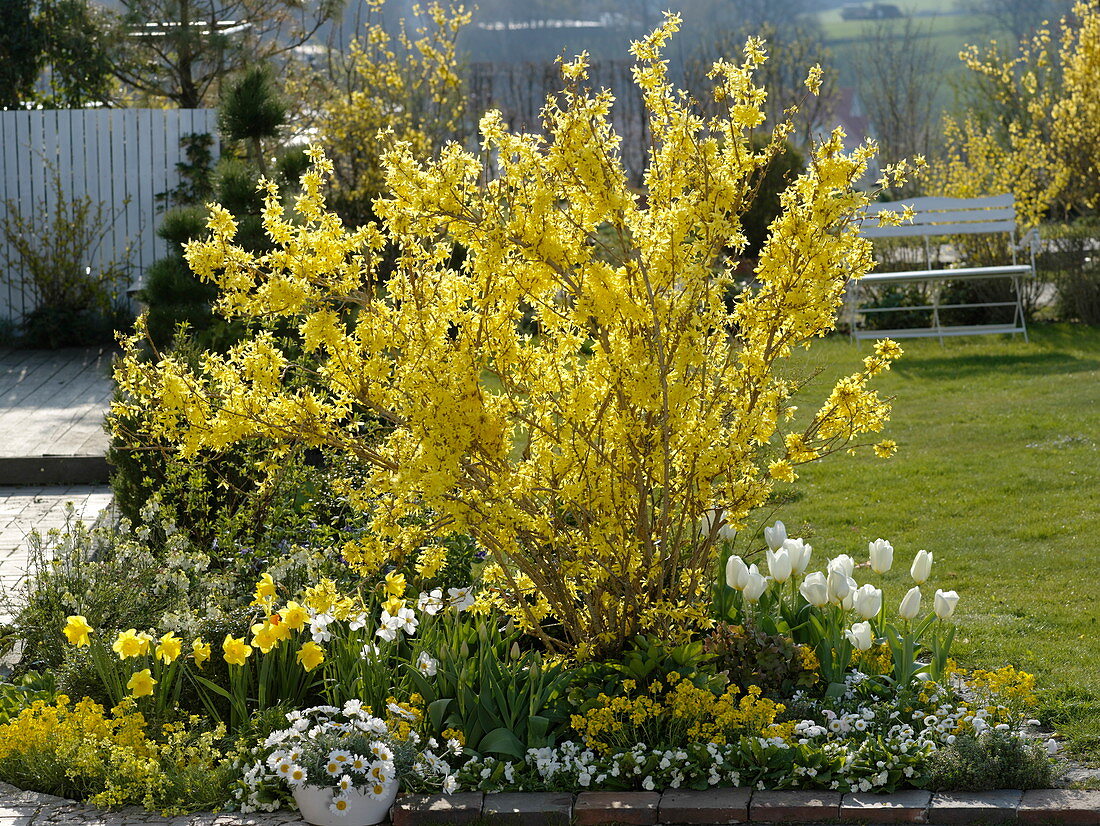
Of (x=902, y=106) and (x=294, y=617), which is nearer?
(x=294, y=617)

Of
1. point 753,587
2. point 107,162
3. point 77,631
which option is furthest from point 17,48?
point 753,587

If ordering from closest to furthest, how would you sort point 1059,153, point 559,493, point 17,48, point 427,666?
point 559,493 < point 427,666 < point 17,48 < point 1059,153

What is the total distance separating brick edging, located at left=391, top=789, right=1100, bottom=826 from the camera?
3137mm

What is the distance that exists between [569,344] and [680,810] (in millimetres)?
1287

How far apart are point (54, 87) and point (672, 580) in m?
11.6

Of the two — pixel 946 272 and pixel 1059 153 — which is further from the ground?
pixel 1059 153

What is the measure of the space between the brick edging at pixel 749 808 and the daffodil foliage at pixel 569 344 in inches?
21.1

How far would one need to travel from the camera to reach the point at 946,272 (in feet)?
34.2

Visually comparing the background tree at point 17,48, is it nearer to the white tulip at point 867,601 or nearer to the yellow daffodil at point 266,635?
the yellow daffodil at point 266,635

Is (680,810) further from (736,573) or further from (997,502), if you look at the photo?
(997,502)

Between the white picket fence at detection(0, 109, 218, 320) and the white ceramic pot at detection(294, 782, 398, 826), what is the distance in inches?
343

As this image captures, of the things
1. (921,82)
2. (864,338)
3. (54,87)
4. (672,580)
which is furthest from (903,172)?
(921,82)

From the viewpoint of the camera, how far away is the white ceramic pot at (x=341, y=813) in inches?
126

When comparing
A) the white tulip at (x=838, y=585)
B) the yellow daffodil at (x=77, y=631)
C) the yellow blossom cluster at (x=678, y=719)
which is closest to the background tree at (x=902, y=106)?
the white tulip at (x=838, y=585)
